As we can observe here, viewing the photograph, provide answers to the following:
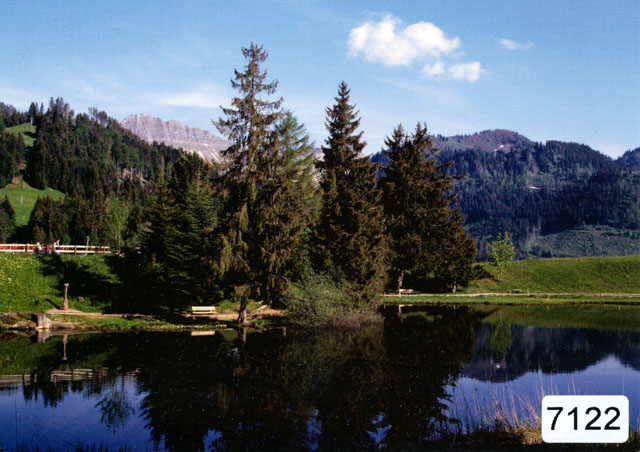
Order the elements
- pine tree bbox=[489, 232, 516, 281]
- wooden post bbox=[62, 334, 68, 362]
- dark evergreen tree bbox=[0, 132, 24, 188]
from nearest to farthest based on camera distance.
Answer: wooden post bbox=[62, 334, 68, 362] < pine tree bbox=[489, 232, 516, 281] < dark evergreen tree bbox=[0, 132, 24, 188]

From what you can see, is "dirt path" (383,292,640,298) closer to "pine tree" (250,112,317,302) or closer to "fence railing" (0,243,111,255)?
"pine tree" (250,112,317,302)

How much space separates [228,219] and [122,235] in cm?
5490

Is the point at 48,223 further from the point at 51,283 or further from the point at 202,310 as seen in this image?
the point at 202,310

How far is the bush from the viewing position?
40438mm

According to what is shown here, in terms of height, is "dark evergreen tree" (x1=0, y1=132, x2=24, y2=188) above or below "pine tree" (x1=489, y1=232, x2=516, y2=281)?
above

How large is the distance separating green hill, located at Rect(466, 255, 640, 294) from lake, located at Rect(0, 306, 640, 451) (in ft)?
114

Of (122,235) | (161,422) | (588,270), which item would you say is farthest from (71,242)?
(161,422)

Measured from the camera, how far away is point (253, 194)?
1494 inches

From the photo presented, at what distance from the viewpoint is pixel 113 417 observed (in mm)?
17359

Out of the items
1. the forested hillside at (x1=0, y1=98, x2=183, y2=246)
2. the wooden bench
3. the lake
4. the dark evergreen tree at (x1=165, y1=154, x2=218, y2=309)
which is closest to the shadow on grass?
the dark evergreen tree at (x1=165, y1=154, x2=218, y2=309)

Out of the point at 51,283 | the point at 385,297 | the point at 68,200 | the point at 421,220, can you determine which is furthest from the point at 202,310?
the point at 68,200

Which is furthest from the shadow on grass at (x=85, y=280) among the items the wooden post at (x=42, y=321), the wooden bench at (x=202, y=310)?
the wooden bench at (x=202, y=310)

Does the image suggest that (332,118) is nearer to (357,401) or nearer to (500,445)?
(357,401)

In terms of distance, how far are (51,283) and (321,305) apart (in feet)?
85.1
